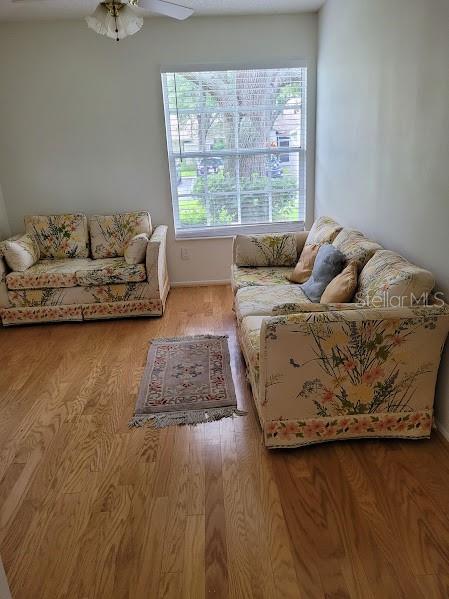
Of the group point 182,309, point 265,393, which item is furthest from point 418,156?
point 182,309

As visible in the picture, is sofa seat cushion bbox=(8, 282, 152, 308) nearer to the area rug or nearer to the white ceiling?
the area rug

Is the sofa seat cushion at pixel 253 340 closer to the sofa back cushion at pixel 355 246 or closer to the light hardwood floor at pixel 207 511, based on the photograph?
the light hardwood floor at pixel 207 511

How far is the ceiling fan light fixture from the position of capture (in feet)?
7.57

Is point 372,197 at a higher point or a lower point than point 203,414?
higher

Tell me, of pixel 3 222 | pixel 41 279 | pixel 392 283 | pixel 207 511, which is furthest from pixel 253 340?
pixel 3 222

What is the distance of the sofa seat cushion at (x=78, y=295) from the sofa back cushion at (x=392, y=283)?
6.69ft

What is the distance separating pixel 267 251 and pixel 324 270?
0.86 meters

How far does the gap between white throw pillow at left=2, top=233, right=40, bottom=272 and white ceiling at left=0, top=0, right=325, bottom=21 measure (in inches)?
73.9

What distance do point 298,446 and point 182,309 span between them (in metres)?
2.21

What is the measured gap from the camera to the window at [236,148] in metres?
4.14

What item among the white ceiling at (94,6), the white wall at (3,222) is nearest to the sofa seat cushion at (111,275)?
the white wall at (3,222)

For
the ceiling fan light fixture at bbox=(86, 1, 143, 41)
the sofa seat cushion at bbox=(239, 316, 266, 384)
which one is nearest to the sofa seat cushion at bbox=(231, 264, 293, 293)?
the sofa seat cushion at bbox=(239, 316, 266, 384)

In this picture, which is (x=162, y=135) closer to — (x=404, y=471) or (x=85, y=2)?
(x=85, y=2)

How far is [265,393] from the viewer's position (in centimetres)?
196
